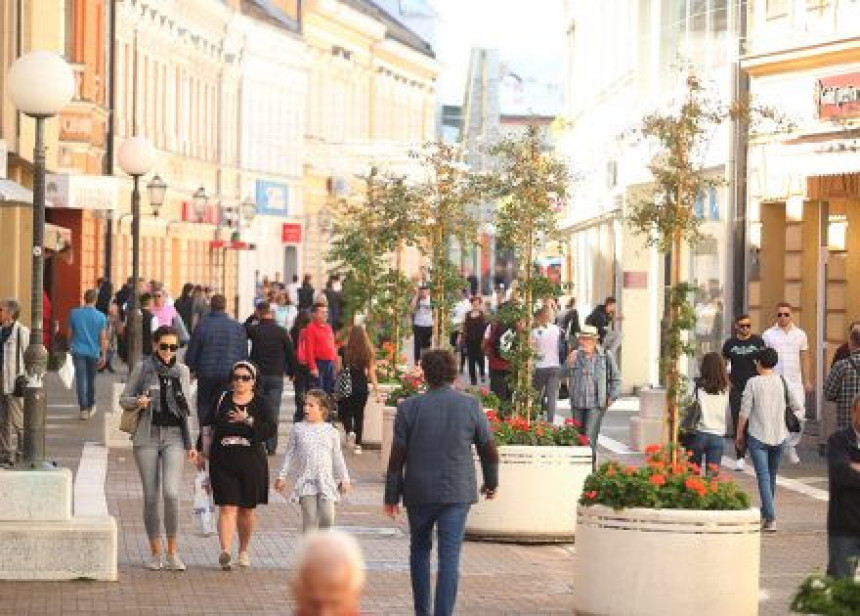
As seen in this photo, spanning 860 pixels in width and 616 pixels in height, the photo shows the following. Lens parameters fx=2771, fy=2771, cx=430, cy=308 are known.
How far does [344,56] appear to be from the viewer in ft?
371

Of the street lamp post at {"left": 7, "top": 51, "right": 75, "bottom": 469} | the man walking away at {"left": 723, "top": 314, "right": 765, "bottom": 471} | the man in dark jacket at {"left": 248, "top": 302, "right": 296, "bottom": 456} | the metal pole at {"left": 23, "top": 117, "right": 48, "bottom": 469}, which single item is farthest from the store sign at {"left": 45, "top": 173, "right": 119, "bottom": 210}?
the metal pole at {"left": 23, "top": 117, "right": 48, "bottom": 469}

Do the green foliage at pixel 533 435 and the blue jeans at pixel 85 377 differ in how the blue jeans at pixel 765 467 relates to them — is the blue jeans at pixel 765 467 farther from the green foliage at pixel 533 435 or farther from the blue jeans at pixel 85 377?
the blue jeans at pixel 85 377

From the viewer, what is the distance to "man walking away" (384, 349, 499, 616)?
13.9 meters

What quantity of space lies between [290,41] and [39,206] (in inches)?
3292

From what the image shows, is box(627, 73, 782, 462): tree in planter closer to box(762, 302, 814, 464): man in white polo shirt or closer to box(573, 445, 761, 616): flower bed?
box(573, 445, 761, 616): flower bed

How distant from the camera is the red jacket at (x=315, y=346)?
32.2m

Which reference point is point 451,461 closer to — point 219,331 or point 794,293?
point 219,331

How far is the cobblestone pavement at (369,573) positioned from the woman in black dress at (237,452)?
1.44 feet

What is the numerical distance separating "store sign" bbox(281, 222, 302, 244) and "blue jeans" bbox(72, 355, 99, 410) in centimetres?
6299

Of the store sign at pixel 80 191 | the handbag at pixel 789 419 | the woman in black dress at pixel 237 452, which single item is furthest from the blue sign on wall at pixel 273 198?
the woman in black dress at pixel 237 452

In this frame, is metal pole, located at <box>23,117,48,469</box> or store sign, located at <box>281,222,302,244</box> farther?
store sign, located at <box>281,222,302,244</box>

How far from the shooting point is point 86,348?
35.2 m

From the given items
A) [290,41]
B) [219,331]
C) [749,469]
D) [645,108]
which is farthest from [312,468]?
[290,41]

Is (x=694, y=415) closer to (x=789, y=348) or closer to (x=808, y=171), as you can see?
(x=789, y=348)
